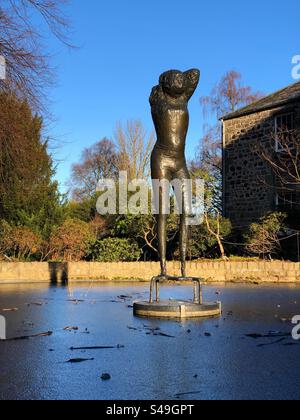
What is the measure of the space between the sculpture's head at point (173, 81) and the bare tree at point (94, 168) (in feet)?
115

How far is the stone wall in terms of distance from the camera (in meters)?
20.6

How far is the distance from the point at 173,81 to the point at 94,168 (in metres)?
38.2

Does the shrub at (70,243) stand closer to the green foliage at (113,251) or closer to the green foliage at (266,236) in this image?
the green foliage at (113,251)

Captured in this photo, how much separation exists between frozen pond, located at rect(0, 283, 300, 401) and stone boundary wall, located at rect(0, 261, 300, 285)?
729 cm

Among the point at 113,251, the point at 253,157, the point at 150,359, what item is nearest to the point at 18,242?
the point at 113,251

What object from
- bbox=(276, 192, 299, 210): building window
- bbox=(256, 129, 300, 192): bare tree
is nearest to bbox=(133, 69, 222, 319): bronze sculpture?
bbox=(256, 129, 300, 192): bare tree

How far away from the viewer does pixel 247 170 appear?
21.7 metres

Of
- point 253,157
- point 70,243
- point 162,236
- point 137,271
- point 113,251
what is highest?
point 253,157

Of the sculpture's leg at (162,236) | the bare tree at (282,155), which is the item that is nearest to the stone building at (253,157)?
the bare tree at (282,155)

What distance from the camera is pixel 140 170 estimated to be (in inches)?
1377

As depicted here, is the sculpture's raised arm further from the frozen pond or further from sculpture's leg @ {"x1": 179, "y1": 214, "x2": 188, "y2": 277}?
the frozen pond

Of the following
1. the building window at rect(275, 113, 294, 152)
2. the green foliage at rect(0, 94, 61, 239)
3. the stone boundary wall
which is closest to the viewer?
the stone boundary wall

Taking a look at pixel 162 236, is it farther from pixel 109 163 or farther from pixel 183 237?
pixel 109 163
